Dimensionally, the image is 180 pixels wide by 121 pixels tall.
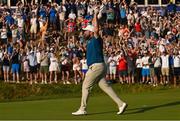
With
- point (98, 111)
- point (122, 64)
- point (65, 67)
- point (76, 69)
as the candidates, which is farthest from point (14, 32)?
point (98, 111)

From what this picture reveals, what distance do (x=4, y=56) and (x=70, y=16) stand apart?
6.59 meters

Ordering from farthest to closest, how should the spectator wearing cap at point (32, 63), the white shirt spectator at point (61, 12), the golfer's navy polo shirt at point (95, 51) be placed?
the white shirt spectator at point (61, 12)
the spectator wearing cap at point (32, 63)
the golfer's navy polo shirt at point (95, 51)

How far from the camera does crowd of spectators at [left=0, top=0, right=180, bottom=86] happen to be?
31703 mm

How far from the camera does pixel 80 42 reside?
33.9m

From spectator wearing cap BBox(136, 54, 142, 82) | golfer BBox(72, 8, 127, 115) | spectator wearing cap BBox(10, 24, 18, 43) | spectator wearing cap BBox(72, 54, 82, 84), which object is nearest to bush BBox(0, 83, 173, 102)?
spectator wearing cap BBox(72, 54, 82, 84)

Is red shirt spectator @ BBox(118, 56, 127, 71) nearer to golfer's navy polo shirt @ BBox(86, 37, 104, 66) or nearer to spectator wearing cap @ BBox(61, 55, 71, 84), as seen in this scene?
spectator wearing cap @ BBox(61, 55, 71, 84)

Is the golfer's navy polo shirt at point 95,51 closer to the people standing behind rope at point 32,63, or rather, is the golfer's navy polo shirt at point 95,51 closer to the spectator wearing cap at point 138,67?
the people standing behind rope at point 32,63

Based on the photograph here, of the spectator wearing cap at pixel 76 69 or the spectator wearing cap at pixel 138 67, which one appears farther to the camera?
the spectator wearing cap at pixel 138 67

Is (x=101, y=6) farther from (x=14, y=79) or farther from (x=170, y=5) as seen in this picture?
(x=14, y=79)

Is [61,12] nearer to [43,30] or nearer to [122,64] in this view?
[43,30]

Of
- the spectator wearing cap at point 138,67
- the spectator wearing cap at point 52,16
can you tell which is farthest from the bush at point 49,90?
the spectator wearing cap at point 52,16

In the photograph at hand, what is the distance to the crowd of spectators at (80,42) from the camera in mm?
31703

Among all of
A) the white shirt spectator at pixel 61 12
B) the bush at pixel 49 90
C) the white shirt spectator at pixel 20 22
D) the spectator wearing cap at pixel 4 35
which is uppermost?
the white shirt spectator at pixel 61 12

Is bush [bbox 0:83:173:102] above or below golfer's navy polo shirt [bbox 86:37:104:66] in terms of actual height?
below
